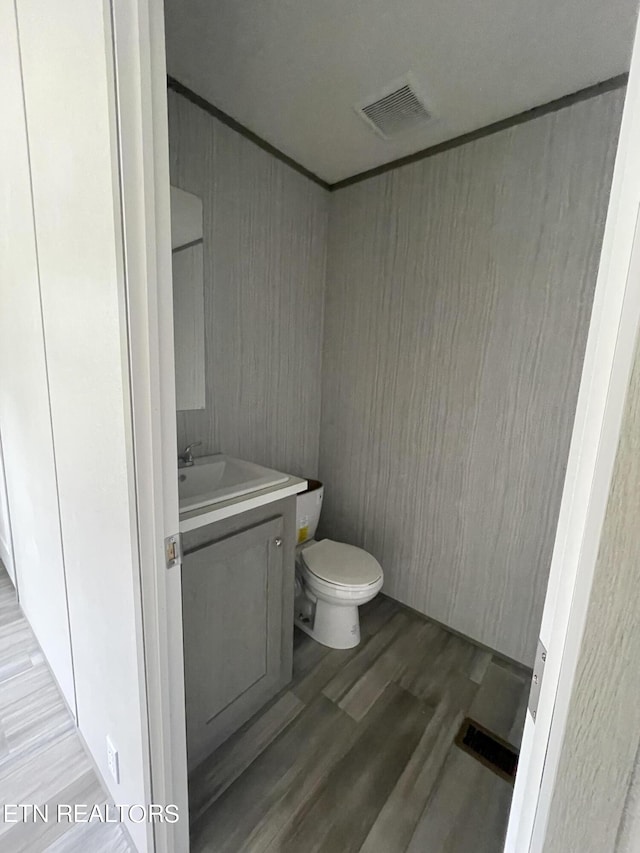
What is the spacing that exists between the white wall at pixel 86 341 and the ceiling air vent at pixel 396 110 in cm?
114

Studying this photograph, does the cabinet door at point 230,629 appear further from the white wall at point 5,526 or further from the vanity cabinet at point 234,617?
the white wall at point 5,526

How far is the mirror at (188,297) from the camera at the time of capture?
1.57 metres

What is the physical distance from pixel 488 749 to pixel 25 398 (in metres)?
2.19

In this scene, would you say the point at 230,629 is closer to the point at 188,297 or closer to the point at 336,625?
the point at 336,625

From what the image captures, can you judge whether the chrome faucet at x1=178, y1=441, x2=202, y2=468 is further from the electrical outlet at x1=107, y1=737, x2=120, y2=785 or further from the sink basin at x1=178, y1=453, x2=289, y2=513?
the electrical outlet at x1=107, y1=737, x2=120, y2=785

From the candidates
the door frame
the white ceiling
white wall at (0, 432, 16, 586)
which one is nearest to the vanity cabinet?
the door frame

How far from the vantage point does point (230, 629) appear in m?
1.29

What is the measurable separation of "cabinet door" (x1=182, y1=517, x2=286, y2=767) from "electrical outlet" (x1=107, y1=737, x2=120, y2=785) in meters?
0.21

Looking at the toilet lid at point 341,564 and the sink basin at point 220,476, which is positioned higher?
the sink basin at point 220,476

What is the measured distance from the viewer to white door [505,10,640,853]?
1.06 feet

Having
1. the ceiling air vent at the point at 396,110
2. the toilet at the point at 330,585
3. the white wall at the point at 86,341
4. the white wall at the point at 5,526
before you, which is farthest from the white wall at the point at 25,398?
the ceiling air vent at the point at 396,110

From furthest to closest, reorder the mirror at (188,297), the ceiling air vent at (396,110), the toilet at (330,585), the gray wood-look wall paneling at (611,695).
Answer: the toilet at (330,585)
the mirror at (188,297)
the ceiling air vent at (396,110)
the gray wood-look wall paneling at (611,695)

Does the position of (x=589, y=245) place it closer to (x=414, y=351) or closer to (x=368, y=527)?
(x=414, y=351)

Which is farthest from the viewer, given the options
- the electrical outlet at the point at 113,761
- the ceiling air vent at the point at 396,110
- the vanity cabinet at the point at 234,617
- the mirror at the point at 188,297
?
the mirror at the point at 188,297
